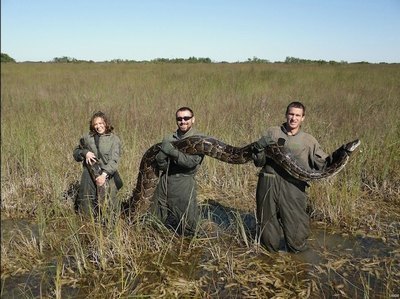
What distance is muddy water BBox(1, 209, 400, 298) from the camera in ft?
→ 12.1

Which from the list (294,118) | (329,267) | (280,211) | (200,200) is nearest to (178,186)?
(280,211)

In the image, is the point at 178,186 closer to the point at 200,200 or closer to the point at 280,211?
the point at 280,211

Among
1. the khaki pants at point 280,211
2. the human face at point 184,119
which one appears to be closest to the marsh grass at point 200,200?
the khaki pants at point 280,211

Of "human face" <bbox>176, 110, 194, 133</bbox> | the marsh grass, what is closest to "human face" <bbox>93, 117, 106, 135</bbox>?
the marsh grass

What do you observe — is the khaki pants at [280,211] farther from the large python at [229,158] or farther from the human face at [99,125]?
the human face at [99,125]

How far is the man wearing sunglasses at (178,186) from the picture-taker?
4.46 meters

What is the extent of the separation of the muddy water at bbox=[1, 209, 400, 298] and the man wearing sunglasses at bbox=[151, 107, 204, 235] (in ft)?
1.11

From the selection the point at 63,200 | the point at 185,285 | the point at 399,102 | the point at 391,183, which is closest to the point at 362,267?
the point at 185,285

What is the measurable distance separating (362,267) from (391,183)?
9.37 ft

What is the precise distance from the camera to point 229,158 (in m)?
4.78

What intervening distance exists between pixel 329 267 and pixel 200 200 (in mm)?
2768

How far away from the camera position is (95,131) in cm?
502

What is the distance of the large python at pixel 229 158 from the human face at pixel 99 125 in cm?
76

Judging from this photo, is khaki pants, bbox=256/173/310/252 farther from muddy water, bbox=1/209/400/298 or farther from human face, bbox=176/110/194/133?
human face, bbox=176/110/194/133
